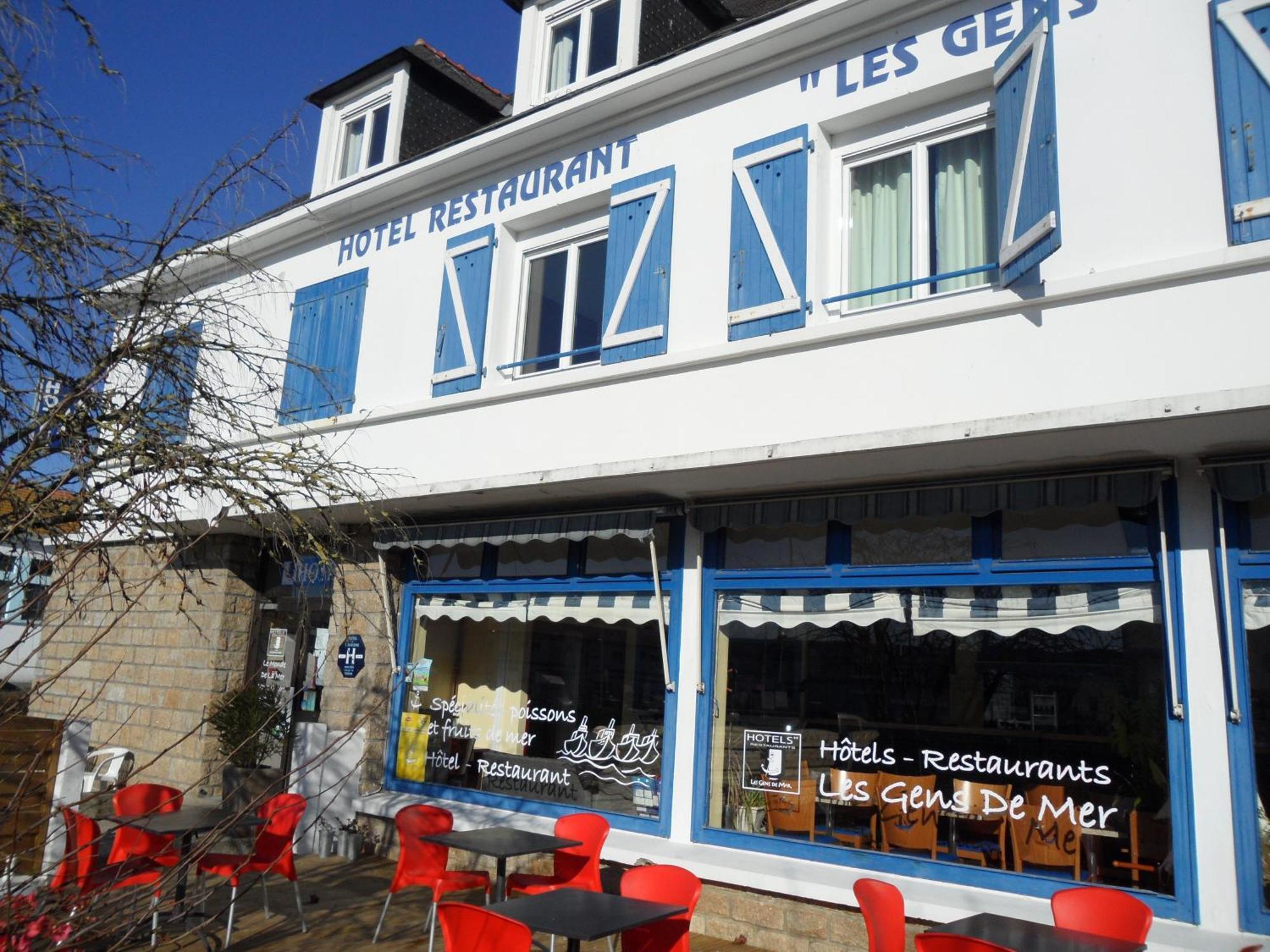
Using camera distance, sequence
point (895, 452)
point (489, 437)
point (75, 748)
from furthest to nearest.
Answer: point (489, 437), point (75, 748), point (895, 452)

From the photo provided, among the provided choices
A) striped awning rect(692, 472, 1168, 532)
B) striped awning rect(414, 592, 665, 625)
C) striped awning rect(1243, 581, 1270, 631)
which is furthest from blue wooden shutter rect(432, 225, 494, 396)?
striped awning rect(1243, 581, 1270, 631)

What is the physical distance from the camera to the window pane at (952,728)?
5.61 m

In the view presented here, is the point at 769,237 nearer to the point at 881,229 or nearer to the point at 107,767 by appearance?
the point at 881,229

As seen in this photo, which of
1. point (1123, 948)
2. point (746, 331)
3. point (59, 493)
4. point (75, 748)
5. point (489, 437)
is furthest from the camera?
point (489, 437)

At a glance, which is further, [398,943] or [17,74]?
[398,943]

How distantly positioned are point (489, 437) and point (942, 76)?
13.8 feet

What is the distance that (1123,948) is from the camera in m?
4.13

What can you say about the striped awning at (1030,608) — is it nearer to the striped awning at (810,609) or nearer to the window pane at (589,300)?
the striped awning at (810,609)

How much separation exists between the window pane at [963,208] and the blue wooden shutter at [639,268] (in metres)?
1.91

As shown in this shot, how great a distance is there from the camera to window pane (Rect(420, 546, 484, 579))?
9055 mm

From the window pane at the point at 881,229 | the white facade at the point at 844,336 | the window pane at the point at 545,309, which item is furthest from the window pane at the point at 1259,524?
the window pane at the point at 545,309

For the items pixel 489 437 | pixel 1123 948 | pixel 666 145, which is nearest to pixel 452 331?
pixel 489 437

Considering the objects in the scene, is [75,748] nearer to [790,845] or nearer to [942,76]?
[790,845]

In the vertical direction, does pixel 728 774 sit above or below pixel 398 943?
above
